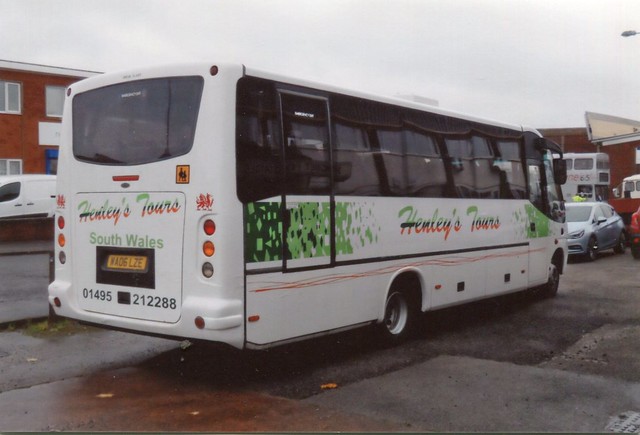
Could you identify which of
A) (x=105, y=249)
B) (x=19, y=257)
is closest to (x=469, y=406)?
(x=105, y=249)

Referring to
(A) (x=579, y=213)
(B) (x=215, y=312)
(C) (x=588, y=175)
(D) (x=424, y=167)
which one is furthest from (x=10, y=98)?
(B) (x=215, y=312)

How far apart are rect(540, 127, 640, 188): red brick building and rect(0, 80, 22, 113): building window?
133ft

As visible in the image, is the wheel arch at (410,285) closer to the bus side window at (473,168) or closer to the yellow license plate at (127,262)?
the bus side window at (473,168)

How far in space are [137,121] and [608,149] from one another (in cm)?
5932

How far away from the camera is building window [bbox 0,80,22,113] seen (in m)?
35.6

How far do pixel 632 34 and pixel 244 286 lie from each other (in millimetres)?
5416

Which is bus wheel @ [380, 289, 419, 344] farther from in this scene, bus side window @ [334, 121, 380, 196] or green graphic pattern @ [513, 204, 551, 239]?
green graphic pattern @ [513, 204, 551, 239]

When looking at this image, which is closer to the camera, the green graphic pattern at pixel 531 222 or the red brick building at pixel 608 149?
the green graphic pattern at pixel 531 222

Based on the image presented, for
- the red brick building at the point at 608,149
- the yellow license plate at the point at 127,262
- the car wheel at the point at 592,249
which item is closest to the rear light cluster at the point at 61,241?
the yellow license plate at the point at 127,262

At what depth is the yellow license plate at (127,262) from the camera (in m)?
7.14

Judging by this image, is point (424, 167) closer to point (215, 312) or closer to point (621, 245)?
point (215, 312)

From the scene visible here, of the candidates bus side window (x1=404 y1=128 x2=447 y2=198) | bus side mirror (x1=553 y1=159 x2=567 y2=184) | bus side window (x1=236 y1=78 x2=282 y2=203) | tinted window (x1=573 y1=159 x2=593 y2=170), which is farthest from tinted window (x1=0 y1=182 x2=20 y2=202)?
tinted window (x1=573 y1=159 x2=593 y2=170)

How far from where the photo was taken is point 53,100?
37.2 m

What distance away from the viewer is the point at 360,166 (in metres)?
8.31
